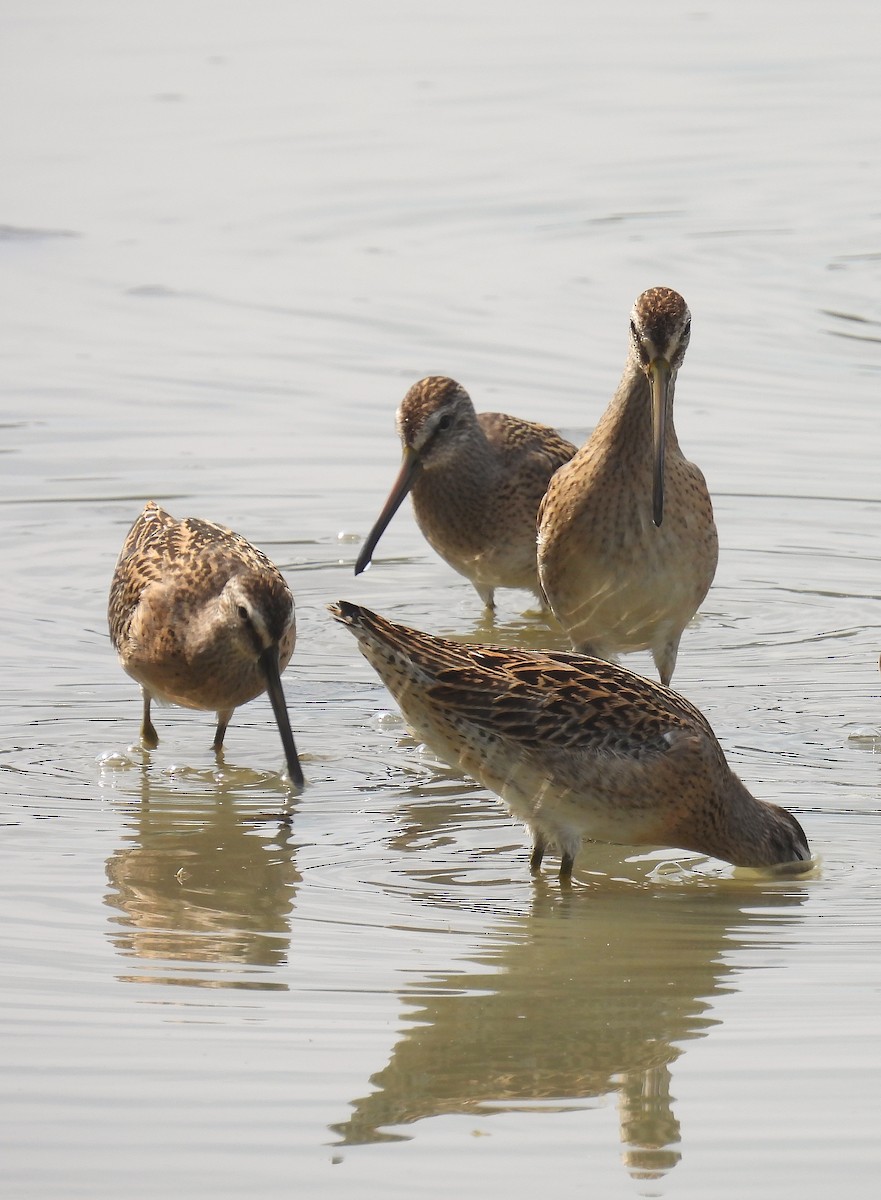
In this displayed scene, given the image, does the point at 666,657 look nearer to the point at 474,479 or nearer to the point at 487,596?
the point at 487,596

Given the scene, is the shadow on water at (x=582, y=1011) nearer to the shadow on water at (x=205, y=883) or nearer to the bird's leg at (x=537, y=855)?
the bird's leg at (x=537, y=855)

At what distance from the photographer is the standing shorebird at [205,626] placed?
249 inches

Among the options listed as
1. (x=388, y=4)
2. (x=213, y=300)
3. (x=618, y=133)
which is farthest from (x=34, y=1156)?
(x=388, y=4)

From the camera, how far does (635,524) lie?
6.99 m

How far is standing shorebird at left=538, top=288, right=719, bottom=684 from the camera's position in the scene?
6984 mm

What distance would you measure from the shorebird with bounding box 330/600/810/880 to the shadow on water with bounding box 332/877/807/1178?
5.5 inches

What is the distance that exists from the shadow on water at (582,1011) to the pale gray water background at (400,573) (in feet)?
0.04

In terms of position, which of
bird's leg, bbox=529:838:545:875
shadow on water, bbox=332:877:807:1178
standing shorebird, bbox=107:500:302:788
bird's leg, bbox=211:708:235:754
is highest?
standing shorebird, bbox=107:500:302:788

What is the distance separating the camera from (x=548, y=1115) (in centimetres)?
421

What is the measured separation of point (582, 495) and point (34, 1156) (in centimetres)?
354

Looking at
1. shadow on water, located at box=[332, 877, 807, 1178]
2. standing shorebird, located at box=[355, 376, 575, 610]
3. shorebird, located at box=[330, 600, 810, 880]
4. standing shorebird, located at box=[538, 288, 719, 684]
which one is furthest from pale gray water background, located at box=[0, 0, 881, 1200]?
standing shorebird, located at box=[538, 288, 719, 684]

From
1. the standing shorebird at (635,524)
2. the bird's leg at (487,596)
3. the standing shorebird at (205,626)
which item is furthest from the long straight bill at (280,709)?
the bird's leg at (487,596)

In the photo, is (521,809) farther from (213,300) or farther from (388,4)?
(388,4)

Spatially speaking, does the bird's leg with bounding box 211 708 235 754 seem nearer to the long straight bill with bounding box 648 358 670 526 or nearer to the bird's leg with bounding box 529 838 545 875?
the bird's leg with bounding box 529 838 545 875
